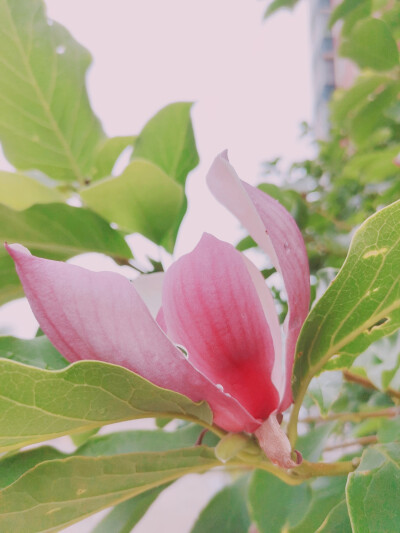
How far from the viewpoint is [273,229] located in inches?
10.8

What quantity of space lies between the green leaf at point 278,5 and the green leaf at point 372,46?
168 millimetres

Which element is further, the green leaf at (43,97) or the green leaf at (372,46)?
the green leaf at (372,46)

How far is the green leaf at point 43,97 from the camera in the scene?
Result: 44 cm

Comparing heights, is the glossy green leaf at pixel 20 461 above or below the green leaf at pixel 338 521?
above

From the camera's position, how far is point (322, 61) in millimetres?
6340

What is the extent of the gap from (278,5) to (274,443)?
103 centimetres

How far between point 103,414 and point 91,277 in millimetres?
82

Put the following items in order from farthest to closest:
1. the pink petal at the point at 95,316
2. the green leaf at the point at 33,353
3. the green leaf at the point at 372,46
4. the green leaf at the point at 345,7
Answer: the green leaf at the point at 345,7, the green leaf at the point at 372,46, the green leaf at the point at 33,353, the pink petal at the point at 95,316

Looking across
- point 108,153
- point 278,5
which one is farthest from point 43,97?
point 278,5

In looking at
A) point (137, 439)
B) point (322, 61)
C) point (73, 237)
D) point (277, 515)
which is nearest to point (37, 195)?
point (73, 237)

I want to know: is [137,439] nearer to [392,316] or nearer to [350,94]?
[392,316]

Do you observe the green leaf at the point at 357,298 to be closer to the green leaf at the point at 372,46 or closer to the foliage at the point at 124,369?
the foliage at the point at 124,369

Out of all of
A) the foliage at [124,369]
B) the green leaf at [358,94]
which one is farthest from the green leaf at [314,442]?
the green leaf at [358,94]

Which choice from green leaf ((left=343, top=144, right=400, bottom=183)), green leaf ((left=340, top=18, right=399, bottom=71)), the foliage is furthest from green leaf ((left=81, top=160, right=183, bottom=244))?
green leaf ((left=343, top=144, right=400, bottom=183))
